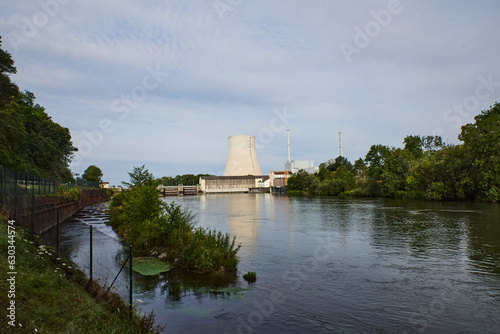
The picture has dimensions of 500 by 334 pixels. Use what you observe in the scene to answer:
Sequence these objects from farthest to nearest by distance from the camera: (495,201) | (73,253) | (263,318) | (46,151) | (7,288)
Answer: (495,201)
(46,151)
(73,253)
(263,318)
(7,288)

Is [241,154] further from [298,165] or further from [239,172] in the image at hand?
[298,165]

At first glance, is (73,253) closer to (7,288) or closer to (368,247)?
(7,288)

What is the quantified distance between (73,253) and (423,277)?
11178mm

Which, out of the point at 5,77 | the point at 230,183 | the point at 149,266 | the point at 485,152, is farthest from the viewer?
the point at 230,183

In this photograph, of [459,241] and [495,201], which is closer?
[459,241]

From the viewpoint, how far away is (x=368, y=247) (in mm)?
18750

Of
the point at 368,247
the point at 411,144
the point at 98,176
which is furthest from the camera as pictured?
the point at 98,176

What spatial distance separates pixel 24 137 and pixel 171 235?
26.3 metres

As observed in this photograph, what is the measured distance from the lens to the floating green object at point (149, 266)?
1284 centimetres

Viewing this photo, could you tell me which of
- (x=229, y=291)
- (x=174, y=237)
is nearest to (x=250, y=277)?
(x=229, y=291)

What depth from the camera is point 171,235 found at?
15.5m

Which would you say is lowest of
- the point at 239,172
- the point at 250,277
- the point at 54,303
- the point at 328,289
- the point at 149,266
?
the point at 328,289

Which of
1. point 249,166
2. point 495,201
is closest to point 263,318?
point 495,201

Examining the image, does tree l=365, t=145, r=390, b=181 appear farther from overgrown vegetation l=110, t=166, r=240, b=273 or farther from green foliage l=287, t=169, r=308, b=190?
overgrown vegetation l=110, t=166, r=240, b=273
